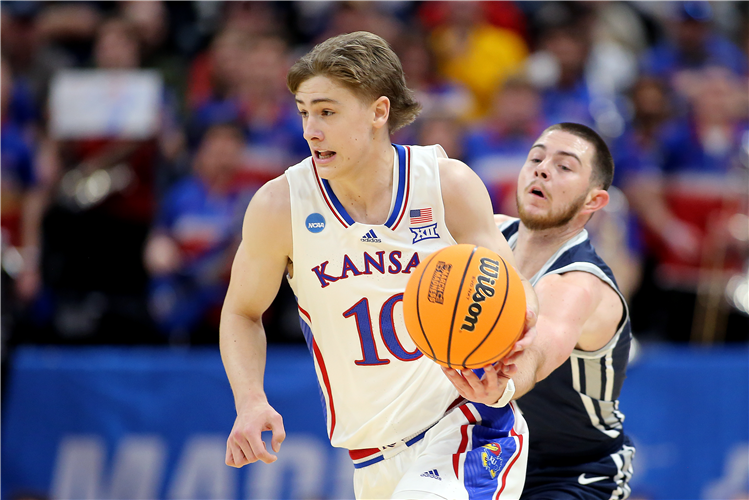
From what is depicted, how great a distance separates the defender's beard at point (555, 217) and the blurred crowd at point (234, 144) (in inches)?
138

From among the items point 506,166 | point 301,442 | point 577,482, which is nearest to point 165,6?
point 506,166

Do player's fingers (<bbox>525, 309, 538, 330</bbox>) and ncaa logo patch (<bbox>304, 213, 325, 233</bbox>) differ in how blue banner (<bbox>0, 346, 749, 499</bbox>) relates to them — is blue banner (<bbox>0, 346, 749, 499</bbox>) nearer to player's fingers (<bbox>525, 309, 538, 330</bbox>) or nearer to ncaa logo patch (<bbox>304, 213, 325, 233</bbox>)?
ncaa logo patch (<bbox>304, 213, 325, 233</bbox>)

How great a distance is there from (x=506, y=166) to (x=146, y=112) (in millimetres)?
3445

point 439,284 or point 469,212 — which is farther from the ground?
point 469,212

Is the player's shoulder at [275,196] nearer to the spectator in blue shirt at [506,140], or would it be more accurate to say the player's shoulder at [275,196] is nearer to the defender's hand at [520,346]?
the defender's hand at [520,346]

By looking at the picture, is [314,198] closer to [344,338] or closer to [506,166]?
[344,338]

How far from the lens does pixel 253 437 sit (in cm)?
345

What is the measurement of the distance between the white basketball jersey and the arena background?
371 centimetres

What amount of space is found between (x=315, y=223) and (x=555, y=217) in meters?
1.32

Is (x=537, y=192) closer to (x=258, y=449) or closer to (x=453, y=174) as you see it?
(x=453, y=174)

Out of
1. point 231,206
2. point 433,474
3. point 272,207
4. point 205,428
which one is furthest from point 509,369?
point 231,206

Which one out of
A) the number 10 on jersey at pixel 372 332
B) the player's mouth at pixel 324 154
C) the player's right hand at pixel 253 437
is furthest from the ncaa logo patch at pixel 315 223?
the player's right hand at pixel 253 437

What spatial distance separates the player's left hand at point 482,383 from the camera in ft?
11.1

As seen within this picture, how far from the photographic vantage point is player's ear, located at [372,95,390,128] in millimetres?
3748
